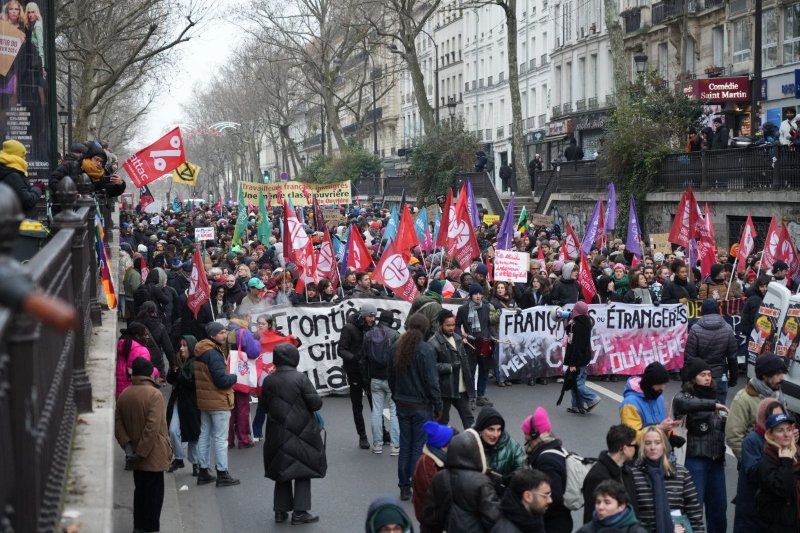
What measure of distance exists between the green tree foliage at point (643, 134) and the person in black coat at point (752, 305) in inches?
662

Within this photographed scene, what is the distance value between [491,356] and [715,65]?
1180 inches

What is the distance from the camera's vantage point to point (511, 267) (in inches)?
650

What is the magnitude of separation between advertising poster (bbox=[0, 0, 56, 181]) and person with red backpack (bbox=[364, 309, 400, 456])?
16.2 ft

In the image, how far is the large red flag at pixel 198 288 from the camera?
1382cm

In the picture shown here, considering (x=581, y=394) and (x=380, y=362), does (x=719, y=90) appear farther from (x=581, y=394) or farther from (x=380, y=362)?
(x=380, y=362)

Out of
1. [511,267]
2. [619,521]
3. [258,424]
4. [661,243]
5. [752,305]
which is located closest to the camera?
[619,521]

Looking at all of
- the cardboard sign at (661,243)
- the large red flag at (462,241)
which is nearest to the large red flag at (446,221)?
the large red flag at (462,241)

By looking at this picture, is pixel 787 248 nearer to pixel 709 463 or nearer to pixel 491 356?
pixel 491 356

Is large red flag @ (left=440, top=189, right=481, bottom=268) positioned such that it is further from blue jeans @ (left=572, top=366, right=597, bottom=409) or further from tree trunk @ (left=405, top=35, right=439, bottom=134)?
tree trunk @ (left=405, top=35, right=439, bottom=134)

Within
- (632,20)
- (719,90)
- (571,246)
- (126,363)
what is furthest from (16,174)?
(632,20)

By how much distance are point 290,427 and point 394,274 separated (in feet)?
21.8

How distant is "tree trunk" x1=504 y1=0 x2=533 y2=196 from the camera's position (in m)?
38.9

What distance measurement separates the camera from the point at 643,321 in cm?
1578

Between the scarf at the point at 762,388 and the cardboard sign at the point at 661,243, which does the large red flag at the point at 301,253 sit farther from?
the scarf at the point at 762,388
